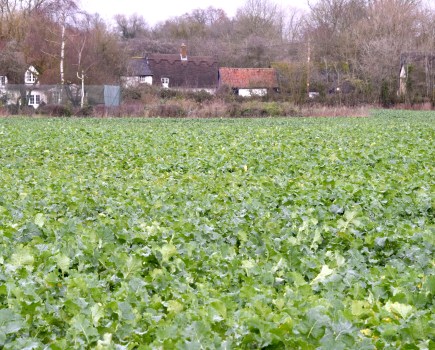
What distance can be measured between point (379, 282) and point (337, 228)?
234cm

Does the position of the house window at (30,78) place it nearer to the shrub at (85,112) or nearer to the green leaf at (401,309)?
the shrub at (85,112)

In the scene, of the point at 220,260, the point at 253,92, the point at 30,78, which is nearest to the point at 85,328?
the point at 220,260

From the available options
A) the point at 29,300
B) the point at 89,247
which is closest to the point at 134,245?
the point at 89,247

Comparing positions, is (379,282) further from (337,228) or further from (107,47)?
(107,47)

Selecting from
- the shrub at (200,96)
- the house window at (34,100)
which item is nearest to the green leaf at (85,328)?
the house window at (34,100)

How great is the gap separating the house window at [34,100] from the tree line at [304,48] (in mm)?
3964

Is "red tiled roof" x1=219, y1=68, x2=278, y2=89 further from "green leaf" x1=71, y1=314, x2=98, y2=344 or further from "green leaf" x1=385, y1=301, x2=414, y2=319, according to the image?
"green leaf" x1=71, y1=314, x2=98, y2=344

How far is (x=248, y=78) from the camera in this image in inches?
2450

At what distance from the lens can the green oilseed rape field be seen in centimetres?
347

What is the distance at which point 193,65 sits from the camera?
69.5 m

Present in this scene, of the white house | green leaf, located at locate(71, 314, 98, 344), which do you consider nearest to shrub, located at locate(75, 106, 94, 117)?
the white house

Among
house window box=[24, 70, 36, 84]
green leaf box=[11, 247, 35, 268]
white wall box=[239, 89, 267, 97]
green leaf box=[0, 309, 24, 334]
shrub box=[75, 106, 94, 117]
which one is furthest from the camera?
white wall box=[239, 89, 267, 97]

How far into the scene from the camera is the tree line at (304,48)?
5434cm

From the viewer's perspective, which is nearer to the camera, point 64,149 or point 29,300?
point 29,300
